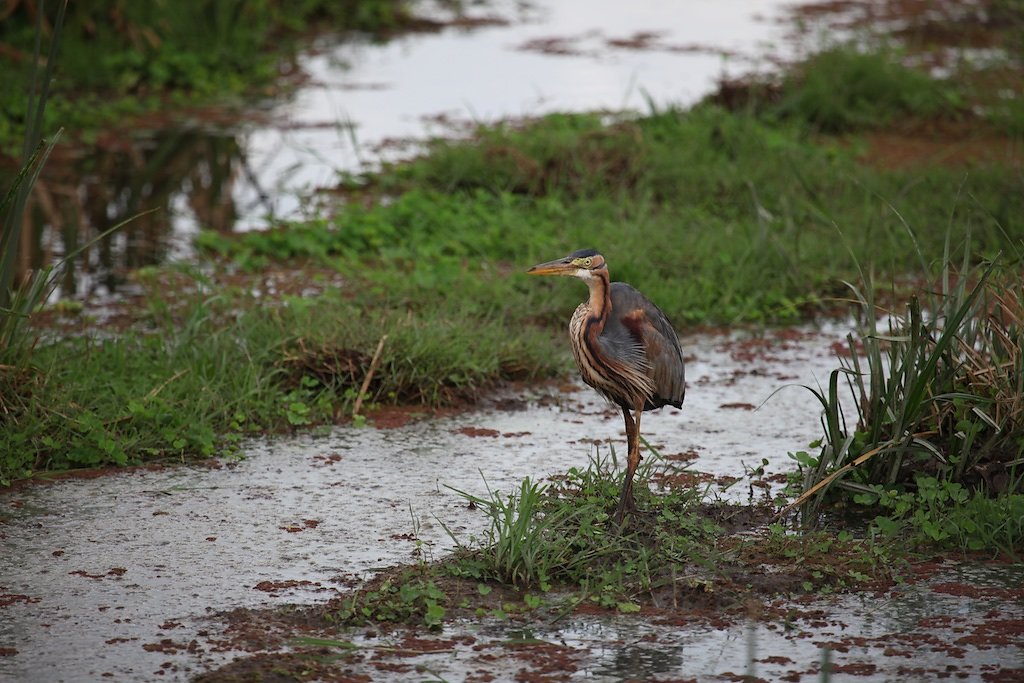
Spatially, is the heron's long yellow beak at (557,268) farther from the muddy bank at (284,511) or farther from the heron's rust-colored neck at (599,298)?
the muddy bank at (284,511)

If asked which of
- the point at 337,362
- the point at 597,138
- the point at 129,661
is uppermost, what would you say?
the point at 597,138

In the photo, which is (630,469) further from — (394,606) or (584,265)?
(394,606)

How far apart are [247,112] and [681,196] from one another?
14.5ft

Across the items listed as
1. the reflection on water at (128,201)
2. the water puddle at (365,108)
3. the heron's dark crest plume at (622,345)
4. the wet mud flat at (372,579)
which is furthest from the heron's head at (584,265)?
the reflection on water at (128,201)

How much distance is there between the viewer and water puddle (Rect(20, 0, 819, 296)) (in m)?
8.79

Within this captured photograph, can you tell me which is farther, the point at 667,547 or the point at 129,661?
the point at 667,547

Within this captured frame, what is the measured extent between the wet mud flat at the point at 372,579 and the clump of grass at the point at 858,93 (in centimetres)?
541

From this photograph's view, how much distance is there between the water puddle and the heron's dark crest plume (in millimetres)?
2401

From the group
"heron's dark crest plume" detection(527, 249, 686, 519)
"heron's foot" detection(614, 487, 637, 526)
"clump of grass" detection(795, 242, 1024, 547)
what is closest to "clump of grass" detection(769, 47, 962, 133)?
"clump of grass" detection(795, 242, 1024, 547)

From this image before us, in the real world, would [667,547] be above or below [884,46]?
below

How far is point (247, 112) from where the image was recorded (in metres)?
11.6

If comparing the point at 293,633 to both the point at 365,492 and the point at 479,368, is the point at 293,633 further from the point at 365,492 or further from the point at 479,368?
the point at 479,368

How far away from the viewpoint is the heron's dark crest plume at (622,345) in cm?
461

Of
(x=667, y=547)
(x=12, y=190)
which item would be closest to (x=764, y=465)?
(x=667, y=547)
